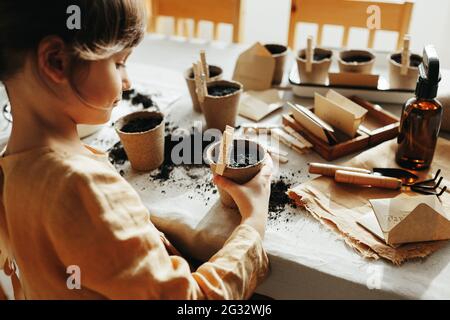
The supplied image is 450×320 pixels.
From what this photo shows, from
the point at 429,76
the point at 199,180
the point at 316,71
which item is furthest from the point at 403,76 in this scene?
the point at 199,180

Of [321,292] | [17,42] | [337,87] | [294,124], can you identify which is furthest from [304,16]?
[17,42]

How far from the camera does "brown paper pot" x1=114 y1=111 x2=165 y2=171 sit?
1.02 meters

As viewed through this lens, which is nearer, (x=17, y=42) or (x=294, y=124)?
(x=17, y=42)

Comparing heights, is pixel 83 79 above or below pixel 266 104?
above

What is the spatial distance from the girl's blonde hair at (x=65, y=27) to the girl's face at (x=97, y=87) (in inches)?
0.9

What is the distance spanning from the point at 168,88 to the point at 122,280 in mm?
941

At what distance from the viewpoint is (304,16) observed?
6.24 feet

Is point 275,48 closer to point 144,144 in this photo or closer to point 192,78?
point 192,78

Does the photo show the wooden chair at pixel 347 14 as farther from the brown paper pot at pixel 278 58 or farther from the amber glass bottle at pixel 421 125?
the amber glass bottle at pixel 421 125

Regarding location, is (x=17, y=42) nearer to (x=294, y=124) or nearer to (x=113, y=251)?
(x=113, y=251)

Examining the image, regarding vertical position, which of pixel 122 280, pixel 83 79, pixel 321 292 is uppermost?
pixel 83 79

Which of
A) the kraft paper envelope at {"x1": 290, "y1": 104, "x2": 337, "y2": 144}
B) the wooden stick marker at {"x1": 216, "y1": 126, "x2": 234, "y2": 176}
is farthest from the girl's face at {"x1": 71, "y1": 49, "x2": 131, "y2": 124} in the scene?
the kraft paper envelope at {"x1": 290, "y1": 104, "x2": 337, "y2": 144}

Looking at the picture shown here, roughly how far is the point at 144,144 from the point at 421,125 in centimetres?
64

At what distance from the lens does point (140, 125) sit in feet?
3.54
